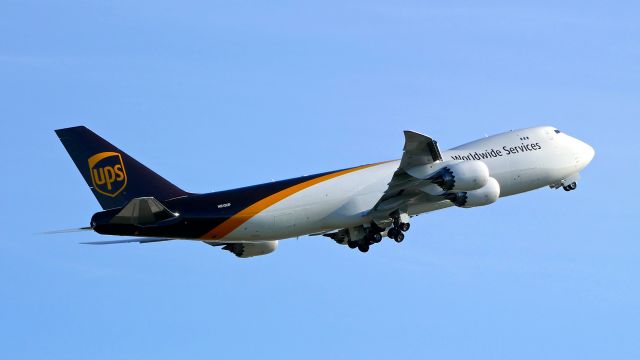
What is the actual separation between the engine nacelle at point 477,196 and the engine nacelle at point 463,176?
6.15 ft

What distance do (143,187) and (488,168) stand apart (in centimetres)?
1725

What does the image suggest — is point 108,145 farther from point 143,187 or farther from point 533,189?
point 533,189

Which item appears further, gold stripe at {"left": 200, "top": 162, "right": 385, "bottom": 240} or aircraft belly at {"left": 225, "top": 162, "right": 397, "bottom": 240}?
aircraft belly at {"left": 225, "top": 162, "right": 397, "bottom": 240}

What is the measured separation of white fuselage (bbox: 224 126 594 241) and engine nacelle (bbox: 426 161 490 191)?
11.7ft

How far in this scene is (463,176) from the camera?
5256cm

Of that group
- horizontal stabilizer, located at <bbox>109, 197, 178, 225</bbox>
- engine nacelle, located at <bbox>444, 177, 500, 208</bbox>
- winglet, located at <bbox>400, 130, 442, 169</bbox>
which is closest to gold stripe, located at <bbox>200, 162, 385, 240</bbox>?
horizontal stabilizer, located at <bbox>109, 197, 178, 225</bbox>

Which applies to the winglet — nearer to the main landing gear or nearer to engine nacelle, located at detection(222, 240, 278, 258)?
the main landing gear

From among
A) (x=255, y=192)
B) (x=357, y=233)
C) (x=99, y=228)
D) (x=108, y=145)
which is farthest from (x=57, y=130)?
(x=357, y=233)

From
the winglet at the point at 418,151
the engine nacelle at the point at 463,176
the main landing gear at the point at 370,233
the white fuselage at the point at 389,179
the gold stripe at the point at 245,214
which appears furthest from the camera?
the main landing gear at the point at 370,233

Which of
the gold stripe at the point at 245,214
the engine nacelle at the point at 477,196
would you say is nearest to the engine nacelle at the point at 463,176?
the engine nacelle at the point at 477,196

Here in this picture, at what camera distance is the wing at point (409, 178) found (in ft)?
172

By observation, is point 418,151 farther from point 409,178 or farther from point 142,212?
point 142,212

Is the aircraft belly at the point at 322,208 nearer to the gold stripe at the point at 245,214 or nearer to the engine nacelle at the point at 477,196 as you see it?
the gold stripe at the point at 245,214

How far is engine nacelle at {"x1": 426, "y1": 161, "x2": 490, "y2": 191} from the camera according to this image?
52562 millimetres
